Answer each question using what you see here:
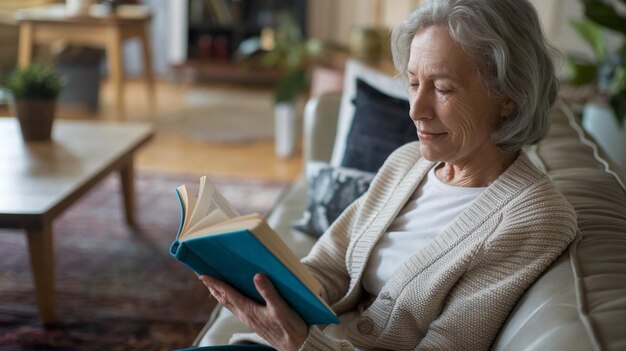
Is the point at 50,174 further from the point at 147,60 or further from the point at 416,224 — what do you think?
the point at 147,60

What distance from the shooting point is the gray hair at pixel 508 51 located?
1271 millimetres

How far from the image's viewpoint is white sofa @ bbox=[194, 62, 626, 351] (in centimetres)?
102

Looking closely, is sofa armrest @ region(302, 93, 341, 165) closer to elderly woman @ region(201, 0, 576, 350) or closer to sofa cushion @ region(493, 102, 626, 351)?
sofa cushion @ region(493, 102, 626, 351)

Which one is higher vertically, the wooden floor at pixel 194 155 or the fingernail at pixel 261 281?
the fingernail at pixel 261 281

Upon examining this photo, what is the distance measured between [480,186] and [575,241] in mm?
194

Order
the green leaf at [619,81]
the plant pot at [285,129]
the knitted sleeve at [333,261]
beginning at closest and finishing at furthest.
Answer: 1. the knitted sleeve at [333,261]
2. the green leaf at [619,81]
3. the plant pot at [285,129]

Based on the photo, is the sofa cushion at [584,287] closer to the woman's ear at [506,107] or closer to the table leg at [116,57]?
the woman's ear at [506,107]

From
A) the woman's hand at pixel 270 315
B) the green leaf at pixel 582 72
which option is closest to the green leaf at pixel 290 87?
the green leaf at pixel 582 72

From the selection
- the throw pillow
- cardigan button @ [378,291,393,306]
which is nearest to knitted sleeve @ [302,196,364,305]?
cardigan button @ [378,291,393,306]

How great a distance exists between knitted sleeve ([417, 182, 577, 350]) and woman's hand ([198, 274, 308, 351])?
22cm

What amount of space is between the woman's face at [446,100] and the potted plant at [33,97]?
197cm

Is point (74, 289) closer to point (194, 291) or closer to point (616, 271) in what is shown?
point (194, 291)

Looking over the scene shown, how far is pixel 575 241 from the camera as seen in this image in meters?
1.29

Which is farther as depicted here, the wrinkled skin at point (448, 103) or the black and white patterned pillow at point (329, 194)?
the black and white patterned pillow at point (329, 194)
